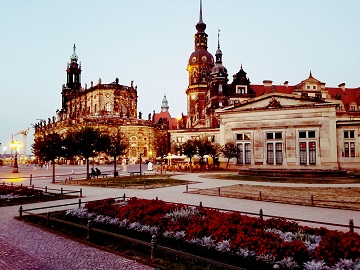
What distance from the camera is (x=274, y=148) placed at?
145 feet

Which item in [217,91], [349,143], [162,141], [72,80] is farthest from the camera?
[72,80]

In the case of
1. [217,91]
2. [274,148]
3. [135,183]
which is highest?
[217,91]

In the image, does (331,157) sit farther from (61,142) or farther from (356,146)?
(61,142)

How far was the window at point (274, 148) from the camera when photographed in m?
43.8

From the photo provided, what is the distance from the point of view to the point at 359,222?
1228cm

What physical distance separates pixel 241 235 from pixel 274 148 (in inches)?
1475

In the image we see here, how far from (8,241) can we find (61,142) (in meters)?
26.5

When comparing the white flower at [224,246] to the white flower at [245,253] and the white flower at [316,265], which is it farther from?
the white flower at [316,265]

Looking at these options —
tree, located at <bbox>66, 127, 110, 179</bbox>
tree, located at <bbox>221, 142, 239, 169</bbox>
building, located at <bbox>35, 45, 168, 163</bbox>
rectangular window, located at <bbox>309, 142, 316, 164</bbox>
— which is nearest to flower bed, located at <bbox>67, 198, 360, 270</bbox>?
tree, located at <bbox>66, 127, 110, 179</bbox>

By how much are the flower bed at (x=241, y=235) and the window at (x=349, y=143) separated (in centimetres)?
3769

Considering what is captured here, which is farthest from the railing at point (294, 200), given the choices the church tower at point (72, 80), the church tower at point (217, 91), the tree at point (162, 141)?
the church tower at point (72, 80)

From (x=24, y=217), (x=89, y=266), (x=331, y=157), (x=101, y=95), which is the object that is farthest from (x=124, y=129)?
(x=89, y=266)

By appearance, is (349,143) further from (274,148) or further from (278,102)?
(278,102)

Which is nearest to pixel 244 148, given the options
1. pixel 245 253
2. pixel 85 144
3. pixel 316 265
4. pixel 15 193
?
pixel 85 144
